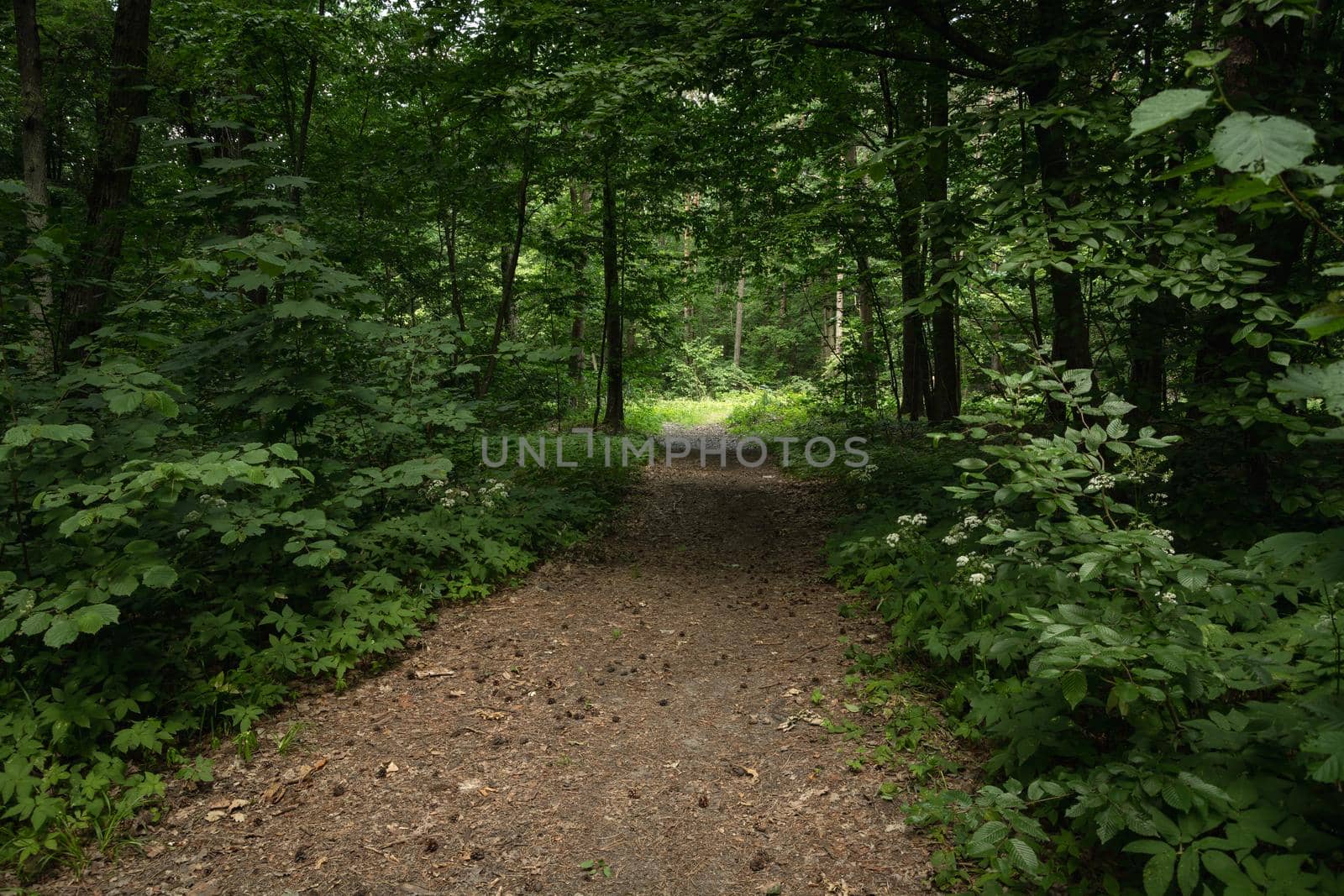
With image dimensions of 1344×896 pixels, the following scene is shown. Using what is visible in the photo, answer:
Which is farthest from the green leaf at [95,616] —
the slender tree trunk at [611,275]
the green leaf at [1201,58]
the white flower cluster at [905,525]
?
the slender tree trunk at [611,275]

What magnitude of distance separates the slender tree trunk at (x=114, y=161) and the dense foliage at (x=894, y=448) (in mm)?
58

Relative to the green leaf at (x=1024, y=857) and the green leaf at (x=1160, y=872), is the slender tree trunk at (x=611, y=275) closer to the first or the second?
the green leaf at (x=1024, y=857)

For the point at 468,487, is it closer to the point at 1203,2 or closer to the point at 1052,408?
the point at 1052,408

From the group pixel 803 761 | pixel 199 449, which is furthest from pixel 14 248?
pixel 803 761

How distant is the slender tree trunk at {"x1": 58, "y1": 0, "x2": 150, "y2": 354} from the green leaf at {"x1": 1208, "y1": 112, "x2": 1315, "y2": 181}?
745cm

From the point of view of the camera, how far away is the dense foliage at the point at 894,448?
2.41 metres

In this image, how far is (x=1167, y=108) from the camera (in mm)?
1308

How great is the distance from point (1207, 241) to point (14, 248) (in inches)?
301

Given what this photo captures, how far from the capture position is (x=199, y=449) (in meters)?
4.59

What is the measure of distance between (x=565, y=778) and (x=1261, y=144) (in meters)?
3.92

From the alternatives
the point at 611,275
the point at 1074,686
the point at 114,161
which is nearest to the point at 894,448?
the point at 611,275

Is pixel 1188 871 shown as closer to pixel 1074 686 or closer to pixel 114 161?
pixel 1074 686

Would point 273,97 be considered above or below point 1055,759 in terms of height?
above

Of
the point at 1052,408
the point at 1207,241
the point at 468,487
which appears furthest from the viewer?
the point at 468,487
